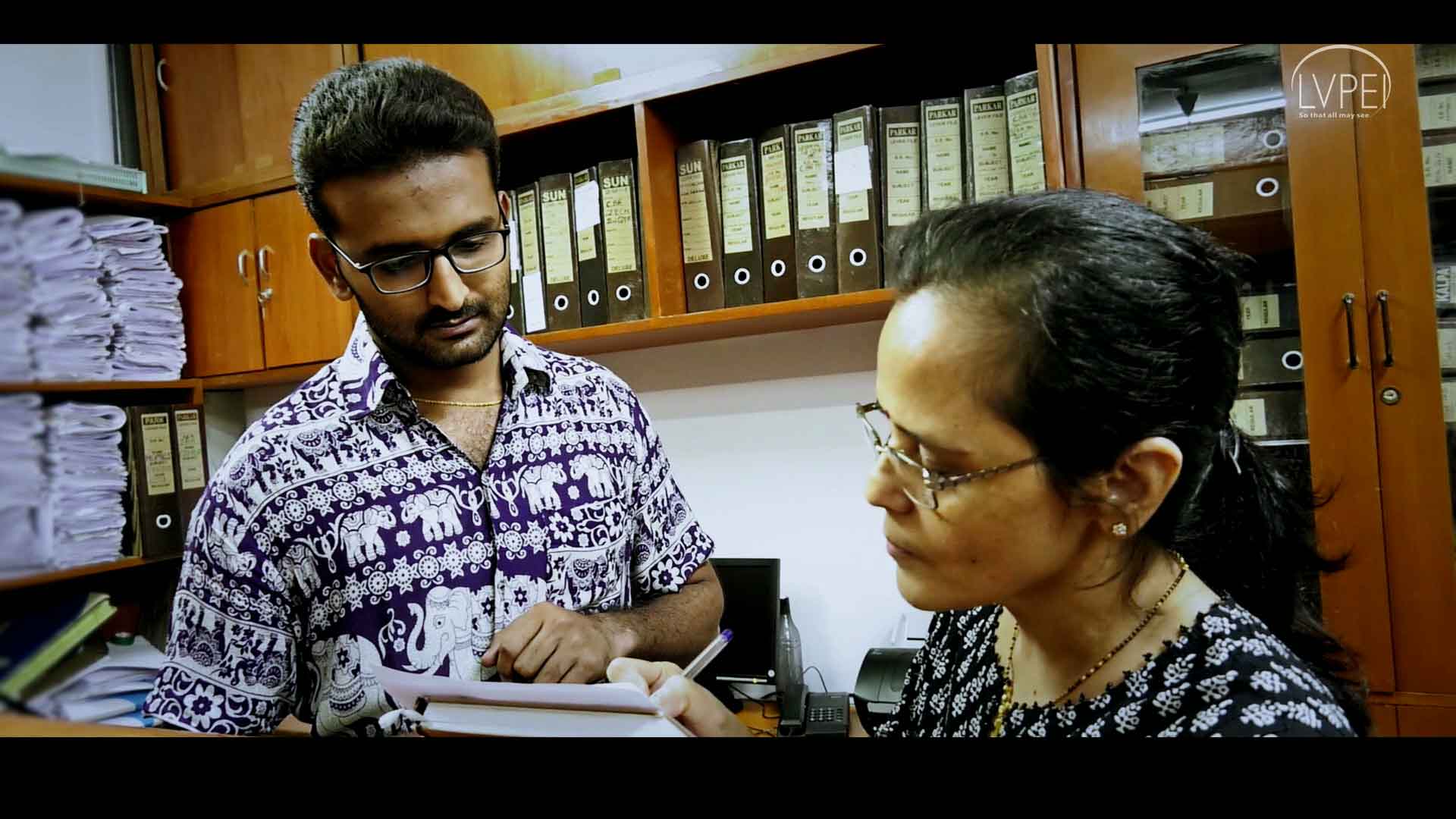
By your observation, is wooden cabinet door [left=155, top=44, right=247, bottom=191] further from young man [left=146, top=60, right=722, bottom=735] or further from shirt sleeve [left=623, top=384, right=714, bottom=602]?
shirt sleeve [left=623, top=384, right=714, bottom=602]

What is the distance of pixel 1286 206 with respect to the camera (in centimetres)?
126

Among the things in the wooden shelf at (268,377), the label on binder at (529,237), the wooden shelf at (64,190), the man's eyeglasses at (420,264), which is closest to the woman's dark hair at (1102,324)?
the man's eyeglasses at (420,264)

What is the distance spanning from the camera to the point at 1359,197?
47.1 inches

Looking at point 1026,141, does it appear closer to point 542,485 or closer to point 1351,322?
point 1351,322

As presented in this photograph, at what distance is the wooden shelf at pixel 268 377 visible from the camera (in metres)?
1.73

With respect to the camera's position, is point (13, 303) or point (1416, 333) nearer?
point (13, 303)

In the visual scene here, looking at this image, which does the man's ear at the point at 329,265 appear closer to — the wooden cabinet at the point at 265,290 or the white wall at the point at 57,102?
the white wall at the point at 57,102

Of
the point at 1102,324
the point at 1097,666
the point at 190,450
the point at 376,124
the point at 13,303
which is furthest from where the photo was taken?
the point at 190,450

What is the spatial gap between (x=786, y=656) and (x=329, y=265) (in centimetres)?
123

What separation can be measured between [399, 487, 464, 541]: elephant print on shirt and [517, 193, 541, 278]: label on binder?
871 mm

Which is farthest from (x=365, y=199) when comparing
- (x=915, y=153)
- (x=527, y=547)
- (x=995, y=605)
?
(x=915, y=153)

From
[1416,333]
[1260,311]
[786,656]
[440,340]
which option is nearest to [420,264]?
[440,340]
